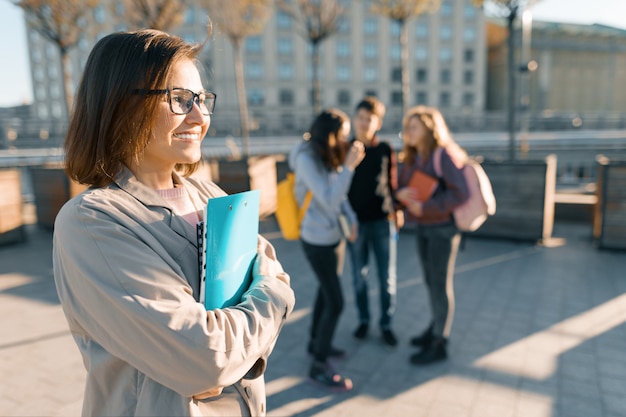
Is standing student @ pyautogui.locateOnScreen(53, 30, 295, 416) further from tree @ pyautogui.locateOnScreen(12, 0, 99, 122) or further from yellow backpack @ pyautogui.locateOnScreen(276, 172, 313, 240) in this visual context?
tree @ pyautogui.locateOnScreen(12, 0, 99, 122)

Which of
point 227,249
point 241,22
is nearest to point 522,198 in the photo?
point 227,249

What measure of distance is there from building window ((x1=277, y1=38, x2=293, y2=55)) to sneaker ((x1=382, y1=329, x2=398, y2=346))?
54.8 metres

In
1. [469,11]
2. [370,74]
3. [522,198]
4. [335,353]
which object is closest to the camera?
[335,353]

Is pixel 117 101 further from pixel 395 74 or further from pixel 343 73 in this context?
pixel 395 74

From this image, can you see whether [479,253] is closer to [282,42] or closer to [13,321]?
[13,321]

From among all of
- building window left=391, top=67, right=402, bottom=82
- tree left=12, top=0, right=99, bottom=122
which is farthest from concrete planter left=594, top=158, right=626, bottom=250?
building window left=391, top=67, right=402, bottom=82

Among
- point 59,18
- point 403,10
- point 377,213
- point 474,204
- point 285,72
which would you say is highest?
point 285,72

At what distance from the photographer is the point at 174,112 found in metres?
Answer: 1.28

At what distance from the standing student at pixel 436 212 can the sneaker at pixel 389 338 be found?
0.30m

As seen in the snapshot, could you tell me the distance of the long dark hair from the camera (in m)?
3.52

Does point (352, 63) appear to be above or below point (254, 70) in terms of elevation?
above

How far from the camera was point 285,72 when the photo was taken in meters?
55.8

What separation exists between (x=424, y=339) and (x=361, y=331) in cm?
58

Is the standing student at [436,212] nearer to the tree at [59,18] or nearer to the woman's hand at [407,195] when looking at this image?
the woman's hand at [407,195]
